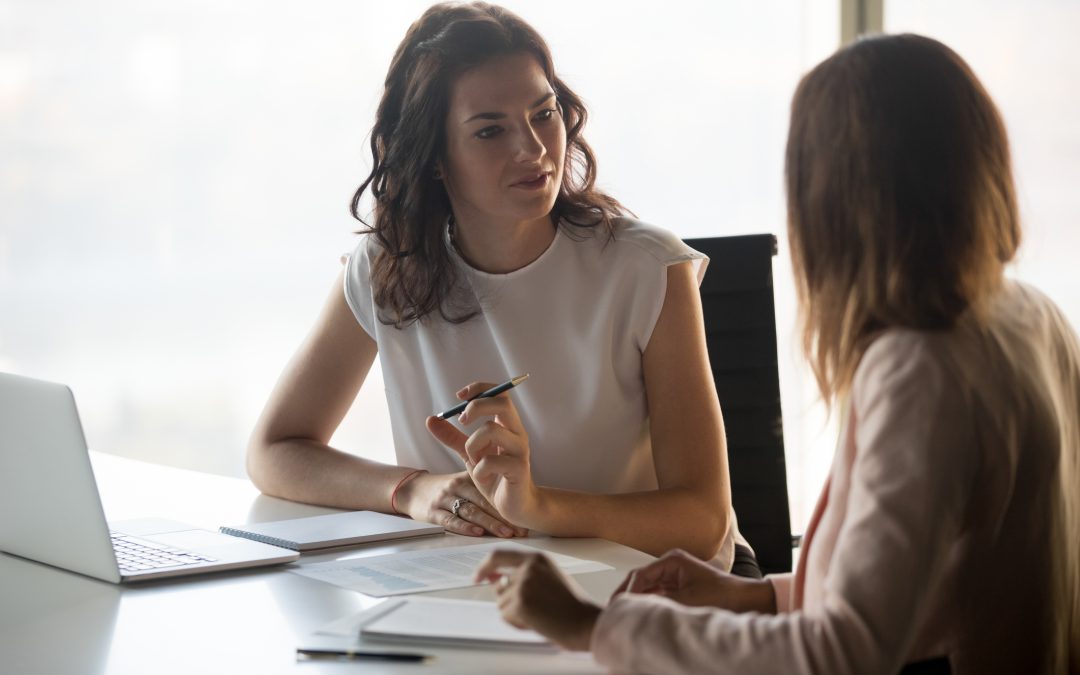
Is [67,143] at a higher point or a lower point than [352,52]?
lower

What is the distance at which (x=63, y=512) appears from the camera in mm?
1438

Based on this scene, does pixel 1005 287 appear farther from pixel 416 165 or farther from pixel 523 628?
pixel 416 165

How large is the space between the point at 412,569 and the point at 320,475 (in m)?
0.52

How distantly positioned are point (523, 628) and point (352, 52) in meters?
2.82

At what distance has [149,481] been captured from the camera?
2105mm

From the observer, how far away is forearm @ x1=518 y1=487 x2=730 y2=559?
1.63 metres

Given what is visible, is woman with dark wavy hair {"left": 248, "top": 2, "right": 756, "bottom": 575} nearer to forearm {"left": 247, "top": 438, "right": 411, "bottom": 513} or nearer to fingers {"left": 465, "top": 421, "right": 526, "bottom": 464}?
forearm {"left": 247, "top": 438, "right": 411, "bottom": 513}

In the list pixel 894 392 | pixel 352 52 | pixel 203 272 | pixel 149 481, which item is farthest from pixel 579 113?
pixel 203 272

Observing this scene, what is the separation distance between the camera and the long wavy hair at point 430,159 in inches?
77.9

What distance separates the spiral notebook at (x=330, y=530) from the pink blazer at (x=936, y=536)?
25.9 inches

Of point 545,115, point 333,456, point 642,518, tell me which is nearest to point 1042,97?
point 545,115

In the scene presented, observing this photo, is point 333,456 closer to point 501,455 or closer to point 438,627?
point 501,455

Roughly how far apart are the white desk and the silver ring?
42mm

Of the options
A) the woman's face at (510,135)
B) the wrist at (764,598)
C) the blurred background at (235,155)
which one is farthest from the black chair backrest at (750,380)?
the blurred background at (235,155)
